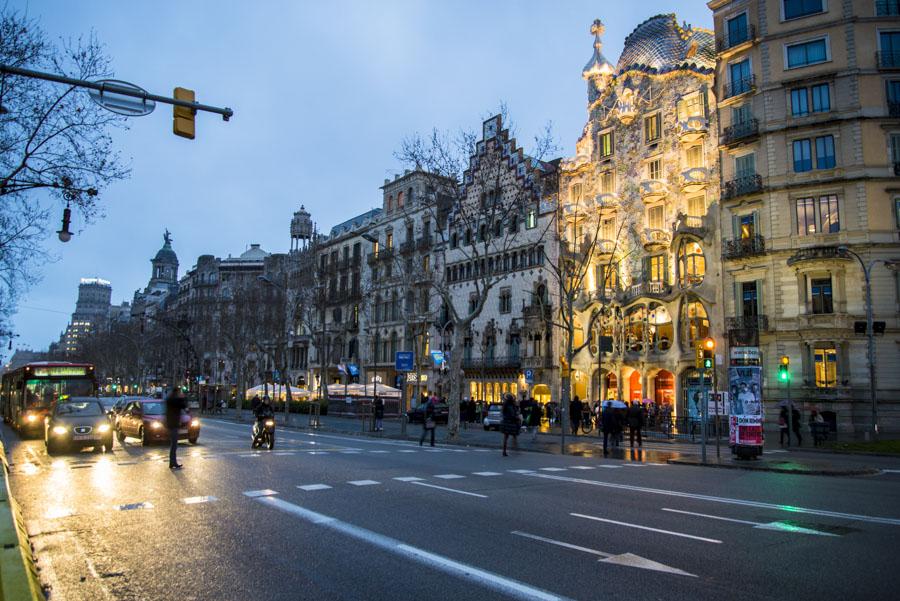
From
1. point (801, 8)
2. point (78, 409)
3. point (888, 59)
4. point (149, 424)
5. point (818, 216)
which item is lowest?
point (149, 424)

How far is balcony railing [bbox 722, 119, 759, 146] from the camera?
36250 mm

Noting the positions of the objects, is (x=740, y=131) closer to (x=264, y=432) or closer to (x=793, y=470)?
(x=793, y=470)

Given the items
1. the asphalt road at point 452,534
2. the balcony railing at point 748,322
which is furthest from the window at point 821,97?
the asphalt road at point 452,534

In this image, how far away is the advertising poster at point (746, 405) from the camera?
18516mm

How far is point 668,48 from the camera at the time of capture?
43.1m

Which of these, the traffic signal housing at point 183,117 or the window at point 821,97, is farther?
the window at point 821,97

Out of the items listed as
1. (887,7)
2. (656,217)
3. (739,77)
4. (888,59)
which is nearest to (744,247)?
(656,217)

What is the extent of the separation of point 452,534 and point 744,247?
33077 mm

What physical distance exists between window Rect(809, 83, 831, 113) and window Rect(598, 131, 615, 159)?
13.0m

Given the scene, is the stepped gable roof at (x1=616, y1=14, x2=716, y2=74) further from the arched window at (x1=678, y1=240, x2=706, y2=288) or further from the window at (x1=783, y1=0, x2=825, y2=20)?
the arched window at (x1=678, y1=240, x2=706, y2=288)

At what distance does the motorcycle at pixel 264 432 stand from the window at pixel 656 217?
28.7m

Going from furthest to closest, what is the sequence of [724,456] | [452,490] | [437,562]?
[724,456], [452,490], [437,562]

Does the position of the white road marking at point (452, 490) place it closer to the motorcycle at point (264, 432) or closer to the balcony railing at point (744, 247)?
the motorcycle at point (264, 432)

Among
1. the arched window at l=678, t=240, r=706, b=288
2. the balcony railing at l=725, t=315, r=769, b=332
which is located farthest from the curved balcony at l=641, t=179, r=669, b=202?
the balcony railing at l=725, t=315, r=769, b=332
